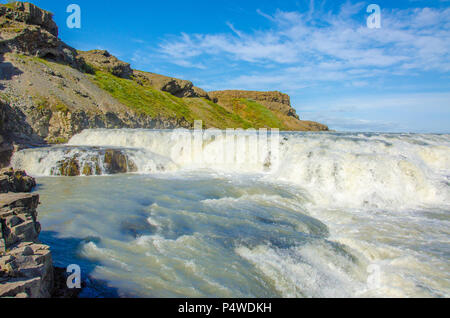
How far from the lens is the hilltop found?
20.8 m

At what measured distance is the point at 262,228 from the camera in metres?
6.09

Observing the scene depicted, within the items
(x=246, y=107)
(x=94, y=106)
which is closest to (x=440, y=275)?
(x=94, y=106)

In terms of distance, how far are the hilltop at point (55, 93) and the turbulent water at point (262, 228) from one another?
27.1ft

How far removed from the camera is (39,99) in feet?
74.0

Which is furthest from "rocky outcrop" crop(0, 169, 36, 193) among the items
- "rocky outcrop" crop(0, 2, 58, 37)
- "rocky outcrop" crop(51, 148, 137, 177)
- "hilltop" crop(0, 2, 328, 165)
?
"rocky outcrop" crop(0, 2, 58, 37)

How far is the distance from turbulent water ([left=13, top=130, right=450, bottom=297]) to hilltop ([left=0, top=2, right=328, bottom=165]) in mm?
8246

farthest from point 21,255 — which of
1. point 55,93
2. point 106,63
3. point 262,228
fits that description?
point 106,63

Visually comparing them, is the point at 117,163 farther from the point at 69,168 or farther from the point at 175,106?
the point at 175,106
